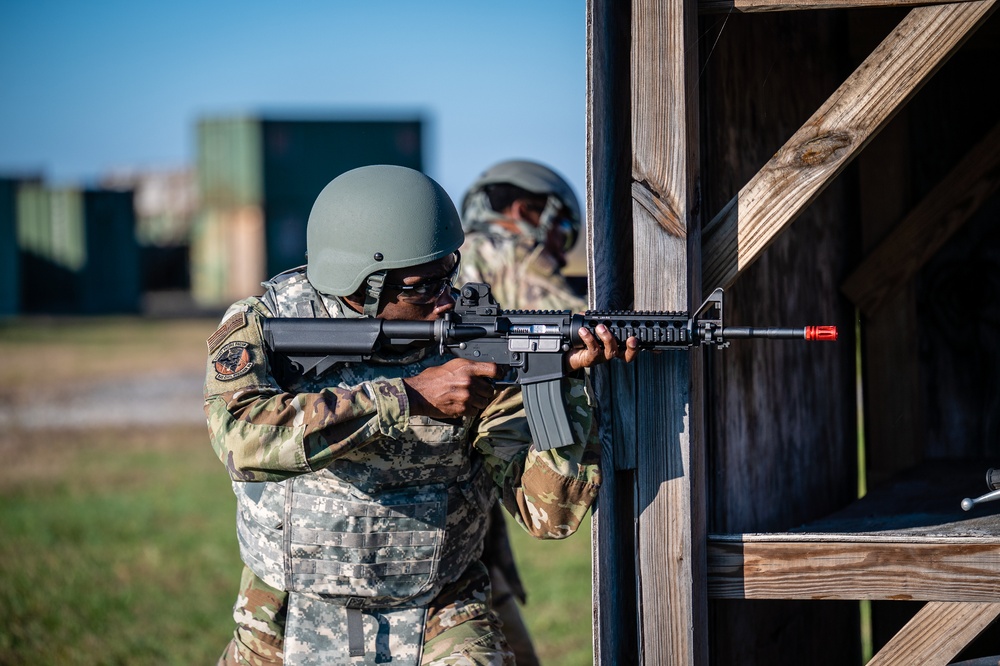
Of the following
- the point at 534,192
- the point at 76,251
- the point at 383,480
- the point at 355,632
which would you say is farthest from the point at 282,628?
the point at 76,251

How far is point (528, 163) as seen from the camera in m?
5.58

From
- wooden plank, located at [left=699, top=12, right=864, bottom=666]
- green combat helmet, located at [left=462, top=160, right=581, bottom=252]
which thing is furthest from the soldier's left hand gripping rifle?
green combat helmet, located at [left=462, top=160, right=581, bottom=252]

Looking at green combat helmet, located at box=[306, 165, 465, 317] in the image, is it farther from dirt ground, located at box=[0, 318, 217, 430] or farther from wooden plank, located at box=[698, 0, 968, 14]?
dirt ground, located at box=[0, 318, 217, 430]

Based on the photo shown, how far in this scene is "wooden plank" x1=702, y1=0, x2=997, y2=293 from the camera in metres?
2.95

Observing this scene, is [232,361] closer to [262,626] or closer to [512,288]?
[262,626]

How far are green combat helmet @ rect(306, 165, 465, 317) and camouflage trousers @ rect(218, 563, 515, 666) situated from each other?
93cm

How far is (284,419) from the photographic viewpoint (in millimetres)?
3059

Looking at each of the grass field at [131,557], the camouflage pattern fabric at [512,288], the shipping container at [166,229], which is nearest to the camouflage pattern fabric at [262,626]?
the camouflage pattern fabric at [512,288]

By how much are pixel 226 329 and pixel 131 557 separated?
19.5ft

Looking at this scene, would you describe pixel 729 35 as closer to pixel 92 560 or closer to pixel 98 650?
pixel 98 650

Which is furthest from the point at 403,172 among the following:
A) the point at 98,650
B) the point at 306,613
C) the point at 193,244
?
the point at 193,244

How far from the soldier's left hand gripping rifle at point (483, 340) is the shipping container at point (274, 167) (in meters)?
26.5

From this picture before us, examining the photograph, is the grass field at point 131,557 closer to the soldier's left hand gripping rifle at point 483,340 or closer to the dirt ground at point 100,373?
the dirt ground at point 100,373

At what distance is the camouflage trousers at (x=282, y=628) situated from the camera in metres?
3.33
